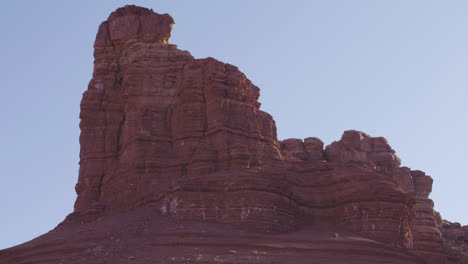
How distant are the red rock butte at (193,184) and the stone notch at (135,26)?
0.09 m

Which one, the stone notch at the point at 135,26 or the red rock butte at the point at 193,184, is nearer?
the red rock butte at the point at 193,184

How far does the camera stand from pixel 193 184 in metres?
41.3

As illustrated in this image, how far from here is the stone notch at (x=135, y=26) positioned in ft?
187

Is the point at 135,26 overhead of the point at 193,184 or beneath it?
overhead

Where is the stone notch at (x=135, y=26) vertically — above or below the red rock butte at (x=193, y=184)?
above

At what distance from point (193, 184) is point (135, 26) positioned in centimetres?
2087

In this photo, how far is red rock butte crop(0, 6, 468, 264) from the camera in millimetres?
37219

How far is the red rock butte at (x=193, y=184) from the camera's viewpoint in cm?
3722

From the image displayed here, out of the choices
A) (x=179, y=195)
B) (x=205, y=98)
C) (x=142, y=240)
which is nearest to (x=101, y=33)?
(x=205, y=98)

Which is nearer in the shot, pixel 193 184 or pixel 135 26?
pixel 193 184

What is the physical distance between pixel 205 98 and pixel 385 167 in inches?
1497

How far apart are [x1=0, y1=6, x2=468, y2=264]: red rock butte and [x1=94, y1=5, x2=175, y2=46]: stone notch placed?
0.09 meters

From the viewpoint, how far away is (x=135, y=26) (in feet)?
190

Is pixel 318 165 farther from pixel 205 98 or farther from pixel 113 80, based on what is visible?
pixel 113 80
